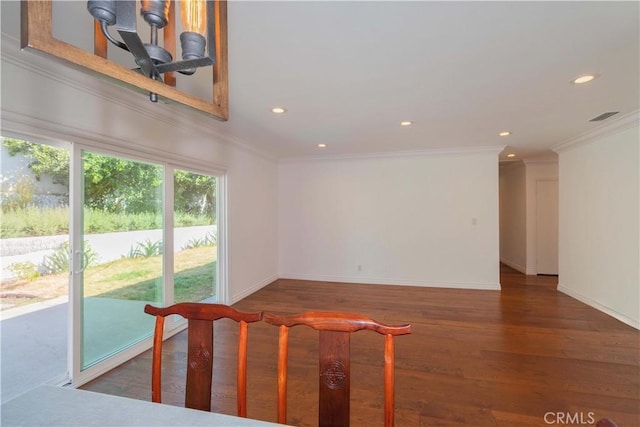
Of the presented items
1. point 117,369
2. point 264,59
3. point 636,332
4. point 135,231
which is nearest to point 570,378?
point 636,332

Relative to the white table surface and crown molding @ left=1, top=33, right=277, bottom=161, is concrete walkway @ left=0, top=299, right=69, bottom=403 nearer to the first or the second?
crown molding @ left=1, top=33, right=277, bottom=161

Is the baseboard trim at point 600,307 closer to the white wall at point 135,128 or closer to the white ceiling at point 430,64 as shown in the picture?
the white ceiling at point 430,64

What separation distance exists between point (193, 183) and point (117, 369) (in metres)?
2.07

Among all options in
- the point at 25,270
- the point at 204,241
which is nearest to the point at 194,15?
the point at 25,270

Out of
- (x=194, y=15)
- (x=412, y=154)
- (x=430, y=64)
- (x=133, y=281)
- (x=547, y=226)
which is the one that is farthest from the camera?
(x=547, y=226)

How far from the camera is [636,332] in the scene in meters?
3.04

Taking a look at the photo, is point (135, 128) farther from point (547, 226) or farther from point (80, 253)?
point (547, 226)

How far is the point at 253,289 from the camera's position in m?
4.72

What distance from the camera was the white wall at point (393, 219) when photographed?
483cm

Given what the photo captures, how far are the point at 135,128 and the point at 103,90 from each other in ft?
1.27

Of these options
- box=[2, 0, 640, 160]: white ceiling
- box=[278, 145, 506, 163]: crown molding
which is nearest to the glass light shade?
box=[2, 0, 640, 160]: white ceiling

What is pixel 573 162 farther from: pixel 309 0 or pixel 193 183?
pixel 193 183

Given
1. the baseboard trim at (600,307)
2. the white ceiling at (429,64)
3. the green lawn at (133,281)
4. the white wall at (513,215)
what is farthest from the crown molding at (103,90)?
the white wall at (513,215)

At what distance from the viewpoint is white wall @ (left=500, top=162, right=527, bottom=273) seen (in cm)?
599
